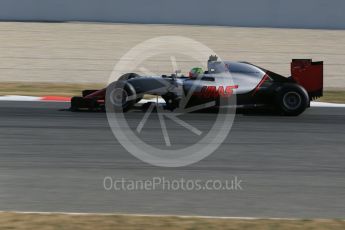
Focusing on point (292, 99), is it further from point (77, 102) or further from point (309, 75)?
point (77, 102)

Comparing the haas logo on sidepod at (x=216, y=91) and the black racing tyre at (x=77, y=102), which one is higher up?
the haas logo on sidepod at (x=216, y=91)

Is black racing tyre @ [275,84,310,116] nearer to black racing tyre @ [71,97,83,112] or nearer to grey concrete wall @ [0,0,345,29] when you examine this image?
black racing tyre @ [71,97,83,112]

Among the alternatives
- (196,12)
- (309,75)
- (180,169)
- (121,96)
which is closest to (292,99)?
(309,75)

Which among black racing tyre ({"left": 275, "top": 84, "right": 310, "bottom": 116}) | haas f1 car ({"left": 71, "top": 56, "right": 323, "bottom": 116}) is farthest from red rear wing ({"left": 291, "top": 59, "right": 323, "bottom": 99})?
black racing tyre ({"left": 275, "top": 84, "right": 310, "bottom": 116})

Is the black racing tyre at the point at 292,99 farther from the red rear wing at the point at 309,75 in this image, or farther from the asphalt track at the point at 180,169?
the red rear wing at the point at 309,75

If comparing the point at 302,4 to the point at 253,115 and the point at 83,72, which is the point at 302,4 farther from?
the point at 253,115

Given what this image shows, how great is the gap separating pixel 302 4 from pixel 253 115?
41.3 ft

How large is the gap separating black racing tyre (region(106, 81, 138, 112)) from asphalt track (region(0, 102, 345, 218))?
0.28 m

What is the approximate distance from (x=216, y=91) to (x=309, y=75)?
5.79ft

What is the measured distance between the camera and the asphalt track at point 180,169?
20.9 feet

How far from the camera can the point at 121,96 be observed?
11.9 m

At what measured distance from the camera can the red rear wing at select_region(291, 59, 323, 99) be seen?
41.1 feet

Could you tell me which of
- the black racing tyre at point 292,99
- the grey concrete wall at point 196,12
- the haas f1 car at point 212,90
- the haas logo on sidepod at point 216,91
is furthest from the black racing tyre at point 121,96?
the grey concrete wall at point 196,12

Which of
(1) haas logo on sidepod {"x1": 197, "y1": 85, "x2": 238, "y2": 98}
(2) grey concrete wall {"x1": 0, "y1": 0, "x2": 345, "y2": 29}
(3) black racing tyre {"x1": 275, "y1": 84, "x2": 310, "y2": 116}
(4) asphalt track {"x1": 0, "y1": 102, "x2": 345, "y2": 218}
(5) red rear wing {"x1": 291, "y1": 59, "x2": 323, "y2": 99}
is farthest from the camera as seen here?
(2) grey concrete wall {"x1": 0, "y1": 0, "x2": 345, "y2": 29}
